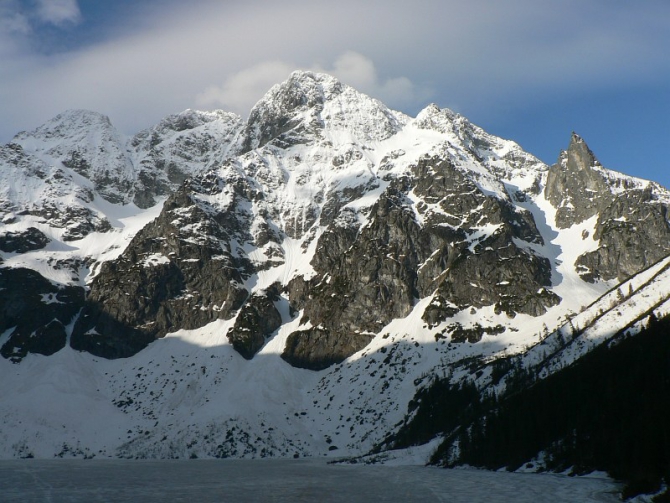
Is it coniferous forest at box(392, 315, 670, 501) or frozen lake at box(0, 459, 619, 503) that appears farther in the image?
coniferous forest at box(392, 315, 670, 501)

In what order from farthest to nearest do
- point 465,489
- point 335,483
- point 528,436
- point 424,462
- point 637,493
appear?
point 424,462, point 528,436, point 335,483, point 465,489, point 637,493

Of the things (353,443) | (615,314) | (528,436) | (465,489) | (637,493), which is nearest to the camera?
(637,493)

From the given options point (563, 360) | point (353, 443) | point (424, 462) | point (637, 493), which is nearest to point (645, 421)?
point (637, 493)

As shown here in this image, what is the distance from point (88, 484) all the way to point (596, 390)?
86353mm

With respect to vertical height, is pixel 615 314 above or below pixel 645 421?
above

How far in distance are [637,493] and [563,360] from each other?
107092mm

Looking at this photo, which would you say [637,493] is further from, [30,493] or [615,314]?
[615,314]

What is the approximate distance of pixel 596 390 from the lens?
115m

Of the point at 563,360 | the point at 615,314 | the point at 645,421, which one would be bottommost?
the point at 645,421

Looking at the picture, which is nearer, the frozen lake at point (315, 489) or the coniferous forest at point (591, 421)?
→ the frozen lake at point (315, 489)

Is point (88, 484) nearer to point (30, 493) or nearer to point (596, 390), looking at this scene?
point (30, 493)

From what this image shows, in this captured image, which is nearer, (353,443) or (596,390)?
(596,390)

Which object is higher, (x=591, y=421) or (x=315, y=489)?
(x=591, y=421)

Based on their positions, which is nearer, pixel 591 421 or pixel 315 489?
pixel 315 489
